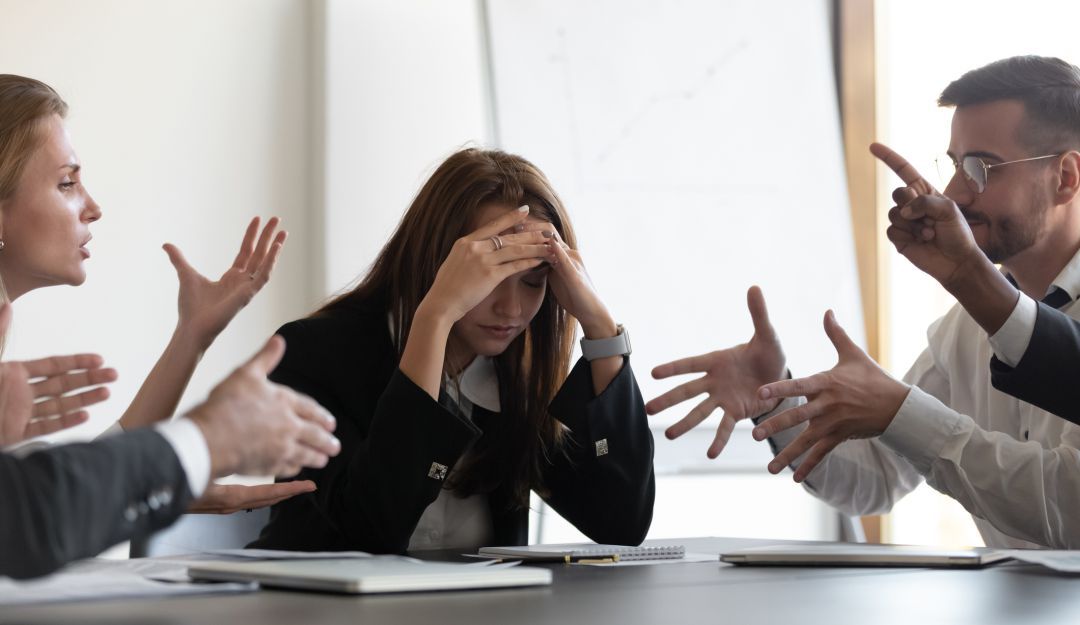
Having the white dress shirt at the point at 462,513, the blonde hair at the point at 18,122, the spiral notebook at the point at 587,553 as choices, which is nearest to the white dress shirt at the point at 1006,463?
the spiral notebook at the point at 587,553

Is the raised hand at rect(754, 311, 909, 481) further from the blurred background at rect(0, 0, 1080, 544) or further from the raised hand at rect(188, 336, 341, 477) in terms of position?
the blurred background at rect(0, 0, 1080, 544)

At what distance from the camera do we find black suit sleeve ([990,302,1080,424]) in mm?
1579

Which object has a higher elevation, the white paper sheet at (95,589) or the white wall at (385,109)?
the white wall at (385,109)

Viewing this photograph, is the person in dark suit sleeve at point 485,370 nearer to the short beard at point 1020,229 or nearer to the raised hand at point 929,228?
the raised hand at point 929,228

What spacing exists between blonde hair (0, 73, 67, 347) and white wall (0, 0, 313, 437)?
0.88m

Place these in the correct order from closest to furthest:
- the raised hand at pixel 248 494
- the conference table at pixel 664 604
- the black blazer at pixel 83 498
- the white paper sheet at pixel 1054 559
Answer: the black blazer at pixel 83 498
the conference table at pixel 664 604
the white paper sheet at pixel 1054 559
the raised hand at pixel 248 494

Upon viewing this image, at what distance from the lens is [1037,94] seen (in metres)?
2.20

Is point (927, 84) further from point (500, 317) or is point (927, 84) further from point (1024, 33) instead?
point (500, 317)

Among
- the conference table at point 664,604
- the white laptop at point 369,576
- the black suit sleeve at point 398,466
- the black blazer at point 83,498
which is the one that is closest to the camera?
the black blazer at point 83,498

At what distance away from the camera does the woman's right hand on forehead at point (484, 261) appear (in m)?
1.71

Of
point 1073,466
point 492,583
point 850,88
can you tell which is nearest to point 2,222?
point 492,583

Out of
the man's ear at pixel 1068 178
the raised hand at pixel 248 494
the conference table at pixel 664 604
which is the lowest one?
the conference table at pixel 664 604

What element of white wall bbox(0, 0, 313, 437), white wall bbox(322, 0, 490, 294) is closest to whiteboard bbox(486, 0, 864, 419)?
white wall bbox(322, 0, 490, 294)

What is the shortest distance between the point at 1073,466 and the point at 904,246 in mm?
428
